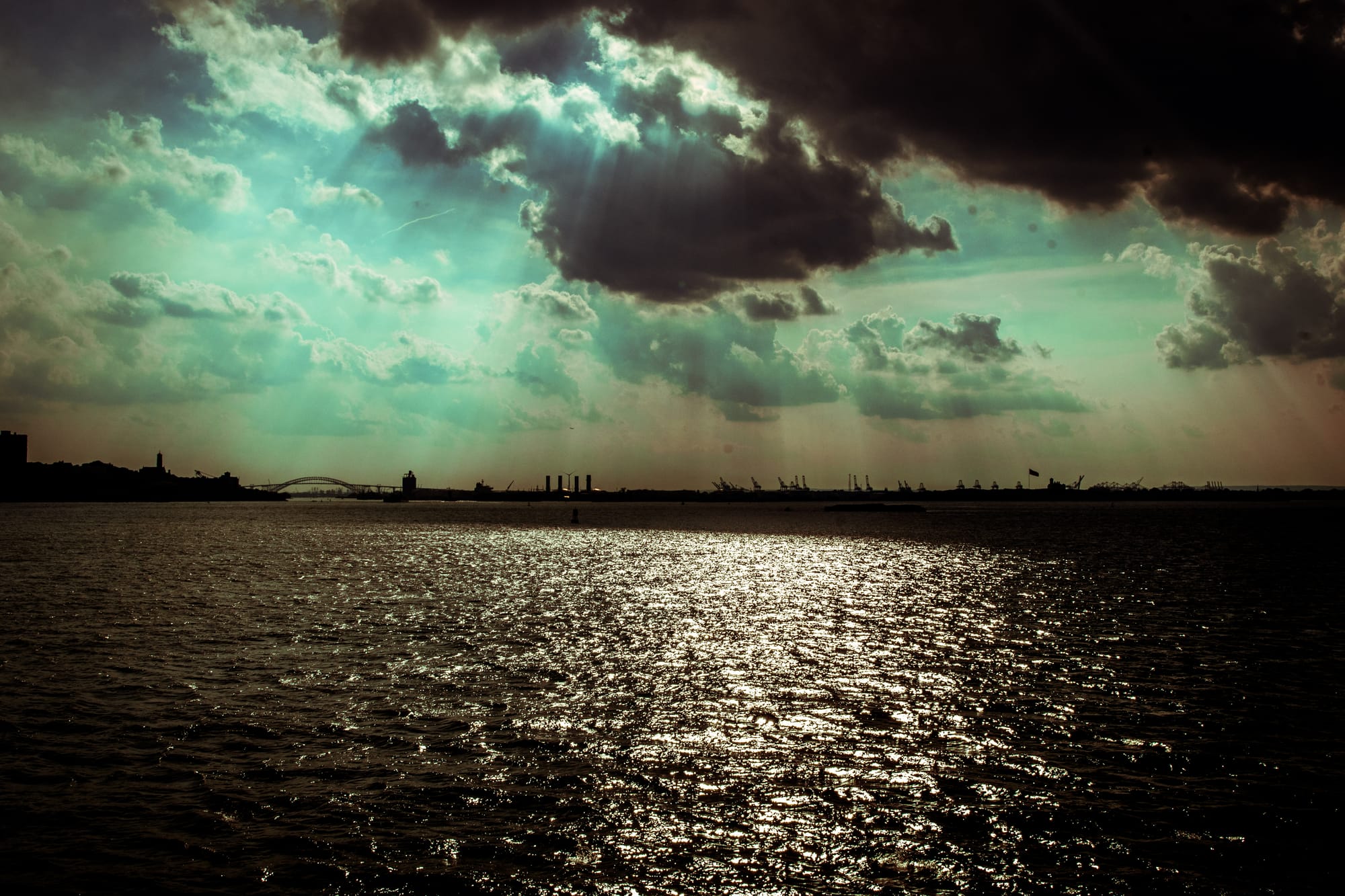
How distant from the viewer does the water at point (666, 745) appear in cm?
1589

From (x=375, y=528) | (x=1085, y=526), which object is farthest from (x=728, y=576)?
(x=1085, y=526)

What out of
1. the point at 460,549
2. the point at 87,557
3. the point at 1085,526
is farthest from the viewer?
the point at 1085,526

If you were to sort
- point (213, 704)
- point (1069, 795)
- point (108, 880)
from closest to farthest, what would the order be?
point (108, 880), point (1069, 795), point (213, 704)

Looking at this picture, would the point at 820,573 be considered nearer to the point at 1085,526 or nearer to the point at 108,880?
the point at 108,880

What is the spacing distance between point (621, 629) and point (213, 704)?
21.4 metres

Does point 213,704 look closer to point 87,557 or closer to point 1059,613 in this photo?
point 1059,613

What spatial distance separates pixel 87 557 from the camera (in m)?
85.7

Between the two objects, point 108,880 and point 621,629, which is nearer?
point 108,880

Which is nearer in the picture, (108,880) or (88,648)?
(108,880)

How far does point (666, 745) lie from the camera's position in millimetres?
23188

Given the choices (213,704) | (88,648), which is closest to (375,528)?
(88,648)

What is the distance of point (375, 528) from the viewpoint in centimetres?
16788

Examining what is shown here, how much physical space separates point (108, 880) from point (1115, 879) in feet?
60.6

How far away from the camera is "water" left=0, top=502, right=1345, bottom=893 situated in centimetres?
1589
